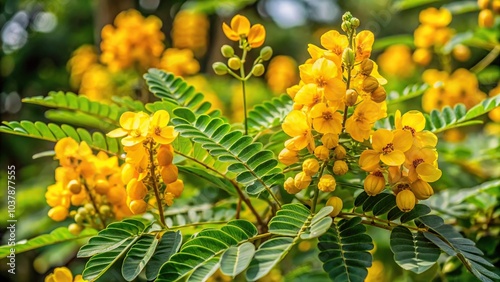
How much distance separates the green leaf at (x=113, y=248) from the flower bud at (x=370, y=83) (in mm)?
431

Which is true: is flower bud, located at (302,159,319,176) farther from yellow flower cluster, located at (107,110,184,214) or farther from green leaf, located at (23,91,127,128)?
green leaf, located at (23,91,127,128)

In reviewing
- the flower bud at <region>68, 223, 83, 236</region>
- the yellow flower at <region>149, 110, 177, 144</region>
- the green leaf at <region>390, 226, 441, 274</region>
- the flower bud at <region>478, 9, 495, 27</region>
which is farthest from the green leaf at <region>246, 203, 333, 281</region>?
the flower bud at <region>478, 9, 495, 27</region>

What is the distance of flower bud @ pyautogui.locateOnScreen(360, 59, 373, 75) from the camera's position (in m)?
1.02

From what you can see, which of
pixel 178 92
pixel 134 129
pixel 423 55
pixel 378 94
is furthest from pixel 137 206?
pixel 423 55

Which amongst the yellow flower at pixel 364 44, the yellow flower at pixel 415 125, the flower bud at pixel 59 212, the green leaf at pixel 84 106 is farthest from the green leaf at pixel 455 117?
the flower bud at pixel 59 212

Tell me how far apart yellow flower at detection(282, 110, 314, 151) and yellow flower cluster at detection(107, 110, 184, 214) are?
0.61ft

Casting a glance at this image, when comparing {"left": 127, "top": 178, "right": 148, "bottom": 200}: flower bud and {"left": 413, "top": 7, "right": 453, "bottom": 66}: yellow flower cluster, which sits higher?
{"left": 127, "top": 178, "right": 148, "bottom": 200}: flower bud

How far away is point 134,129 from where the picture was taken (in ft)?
3.44

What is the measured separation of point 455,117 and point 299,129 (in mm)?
467

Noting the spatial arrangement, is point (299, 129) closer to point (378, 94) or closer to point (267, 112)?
point (378, 94)

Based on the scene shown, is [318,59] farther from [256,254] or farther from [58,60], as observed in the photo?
[58,60]

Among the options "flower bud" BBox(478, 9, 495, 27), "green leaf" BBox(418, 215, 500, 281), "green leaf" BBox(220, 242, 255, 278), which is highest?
"flower bud" BBox(478, 9, 495, 27)

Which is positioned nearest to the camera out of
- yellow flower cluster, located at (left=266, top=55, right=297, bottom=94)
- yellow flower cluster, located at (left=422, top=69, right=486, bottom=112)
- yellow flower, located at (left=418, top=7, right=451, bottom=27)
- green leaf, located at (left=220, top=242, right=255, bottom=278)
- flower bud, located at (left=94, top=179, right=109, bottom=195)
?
green leaf, located at (left=220, top=242, right=255, bottom=278)

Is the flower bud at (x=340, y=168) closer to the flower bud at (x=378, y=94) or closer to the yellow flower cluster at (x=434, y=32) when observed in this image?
the flower bud at (x=378, y=94)
